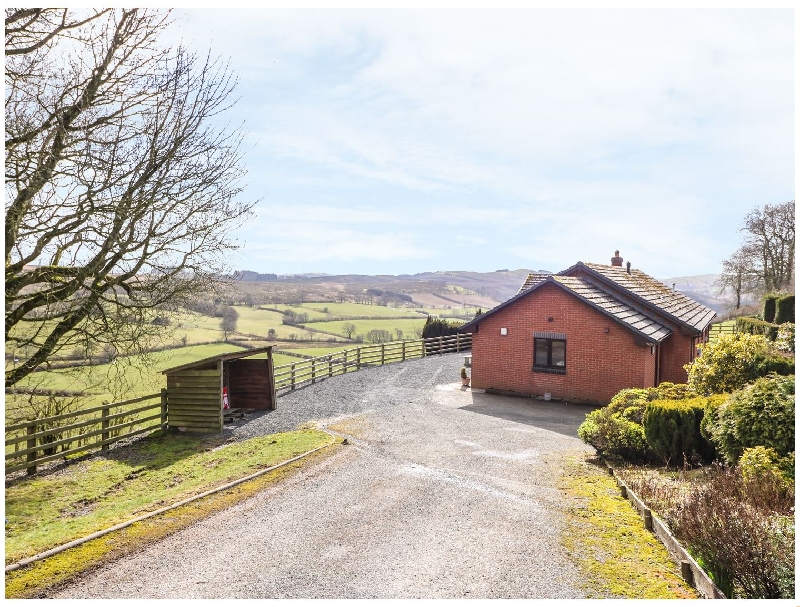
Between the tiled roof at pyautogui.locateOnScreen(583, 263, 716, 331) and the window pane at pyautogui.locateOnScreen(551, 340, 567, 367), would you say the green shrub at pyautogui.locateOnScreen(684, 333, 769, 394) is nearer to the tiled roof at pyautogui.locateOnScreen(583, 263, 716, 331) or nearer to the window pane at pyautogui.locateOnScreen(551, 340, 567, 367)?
the window pane at pyautogui.locateOnScreen(551, 340, 567, 367)

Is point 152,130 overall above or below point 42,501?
above

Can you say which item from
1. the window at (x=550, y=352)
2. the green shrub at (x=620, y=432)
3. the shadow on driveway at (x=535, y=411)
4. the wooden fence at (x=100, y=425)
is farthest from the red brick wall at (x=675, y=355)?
the wooden fence at (x=100, y=425)

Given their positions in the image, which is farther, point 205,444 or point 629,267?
point 629,267

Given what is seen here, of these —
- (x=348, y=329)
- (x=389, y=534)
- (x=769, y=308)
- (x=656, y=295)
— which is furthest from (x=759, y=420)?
(x=348, y=329)

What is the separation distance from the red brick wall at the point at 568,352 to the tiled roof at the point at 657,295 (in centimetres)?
334

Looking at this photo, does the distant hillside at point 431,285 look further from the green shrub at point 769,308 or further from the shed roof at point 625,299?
the shed roof at point 625,299

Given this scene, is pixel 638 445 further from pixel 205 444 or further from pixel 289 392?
pixel 289 392

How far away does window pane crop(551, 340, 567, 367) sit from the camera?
19938mm

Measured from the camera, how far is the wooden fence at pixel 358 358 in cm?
2314

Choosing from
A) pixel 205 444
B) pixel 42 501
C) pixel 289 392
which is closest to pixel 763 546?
pixel 42 501

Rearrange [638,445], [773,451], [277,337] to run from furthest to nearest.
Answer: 1. [277,337]
2. [638,445]
3. [773,451]

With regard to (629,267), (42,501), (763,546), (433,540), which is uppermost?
(629,267)
